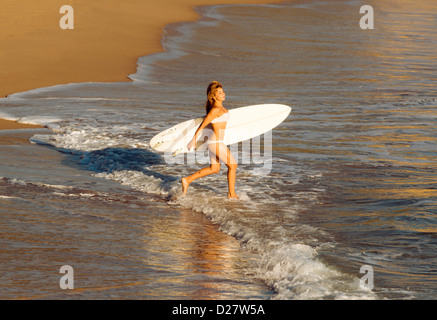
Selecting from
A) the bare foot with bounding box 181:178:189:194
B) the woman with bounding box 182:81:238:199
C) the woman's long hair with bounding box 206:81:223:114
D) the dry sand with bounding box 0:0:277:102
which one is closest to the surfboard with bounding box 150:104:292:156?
the woman with bounding box 182:81:238:199

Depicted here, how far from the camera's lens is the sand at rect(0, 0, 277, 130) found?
17.5 m

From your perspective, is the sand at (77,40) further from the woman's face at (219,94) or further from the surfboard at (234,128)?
the woman's face at (219,94)

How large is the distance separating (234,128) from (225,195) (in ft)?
4.97

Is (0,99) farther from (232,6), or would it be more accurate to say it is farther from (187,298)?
(232,6)

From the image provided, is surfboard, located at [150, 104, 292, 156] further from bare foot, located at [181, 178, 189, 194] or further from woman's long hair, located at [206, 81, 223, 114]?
woman's long hair, located at [206, 81, 223, 114]

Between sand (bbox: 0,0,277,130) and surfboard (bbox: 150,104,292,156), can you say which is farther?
sand (bbox: 0,0,277,130)

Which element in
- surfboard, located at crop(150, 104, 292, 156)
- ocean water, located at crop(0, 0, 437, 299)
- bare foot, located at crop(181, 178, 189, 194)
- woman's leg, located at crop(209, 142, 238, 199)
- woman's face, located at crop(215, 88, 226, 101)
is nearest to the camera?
ocean water, located at crop(0, 0, 437, 299)

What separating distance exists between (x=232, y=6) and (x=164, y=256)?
3050 centimetres

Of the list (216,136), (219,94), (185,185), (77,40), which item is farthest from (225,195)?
(77,40)

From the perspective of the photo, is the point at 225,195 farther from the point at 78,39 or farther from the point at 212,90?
the point at 78,39

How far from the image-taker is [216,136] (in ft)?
27.3

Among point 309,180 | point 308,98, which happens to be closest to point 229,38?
point 308,98

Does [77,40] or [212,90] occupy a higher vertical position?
[77,40]

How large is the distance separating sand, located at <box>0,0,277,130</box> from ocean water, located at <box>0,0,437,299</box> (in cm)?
124
